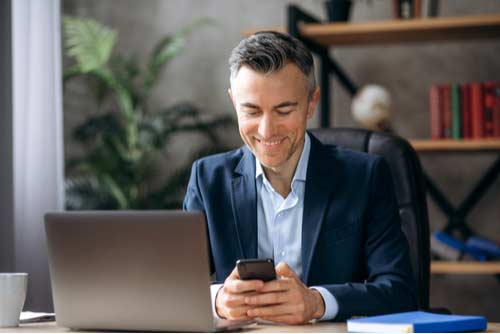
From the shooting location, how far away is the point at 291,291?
1.56 metres

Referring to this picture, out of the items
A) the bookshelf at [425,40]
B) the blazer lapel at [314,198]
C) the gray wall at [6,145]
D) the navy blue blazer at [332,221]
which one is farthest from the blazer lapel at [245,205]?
the bookshelf at [425,40]

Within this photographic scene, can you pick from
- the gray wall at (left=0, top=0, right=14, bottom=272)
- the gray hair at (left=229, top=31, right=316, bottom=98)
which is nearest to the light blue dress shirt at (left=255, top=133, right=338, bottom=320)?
the gray hair at (left=229, top=31, right=316, bottom=98)

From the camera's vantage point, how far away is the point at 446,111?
361 centimetres

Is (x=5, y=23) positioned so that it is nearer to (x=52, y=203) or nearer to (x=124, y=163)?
(x=52, y=203)

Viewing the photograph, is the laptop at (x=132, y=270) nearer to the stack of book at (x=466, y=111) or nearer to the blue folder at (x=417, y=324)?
the blue folder at (x=417, y=324)

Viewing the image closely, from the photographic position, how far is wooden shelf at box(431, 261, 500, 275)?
3.39 m

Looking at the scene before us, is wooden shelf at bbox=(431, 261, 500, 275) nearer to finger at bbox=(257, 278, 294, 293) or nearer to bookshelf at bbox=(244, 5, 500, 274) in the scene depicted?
bookshelf at bbox=(244, 5, 500, 274)

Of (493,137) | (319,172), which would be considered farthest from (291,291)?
(493,137)

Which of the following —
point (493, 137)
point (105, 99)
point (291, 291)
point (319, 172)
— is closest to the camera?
point (291, 291)

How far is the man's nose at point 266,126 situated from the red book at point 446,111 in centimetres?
187

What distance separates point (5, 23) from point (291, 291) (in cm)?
188

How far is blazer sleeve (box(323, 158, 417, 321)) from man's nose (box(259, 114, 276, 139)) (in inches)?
10.3

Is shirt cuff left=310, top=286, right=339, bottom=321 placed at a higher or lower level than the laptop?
lower

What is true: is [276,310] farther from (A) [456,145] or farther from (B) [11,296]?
A: (A) [456,145]
